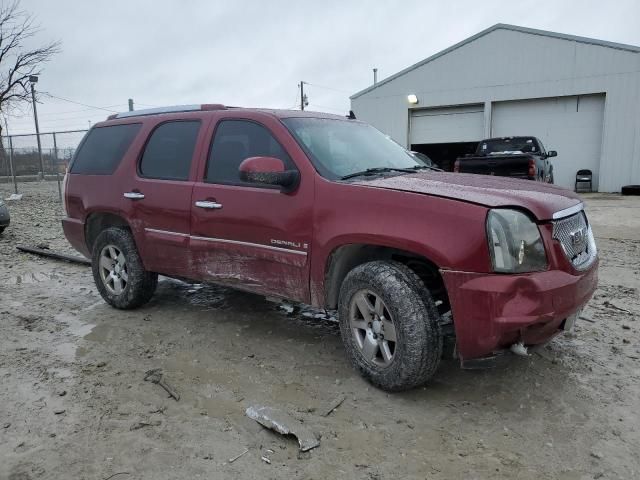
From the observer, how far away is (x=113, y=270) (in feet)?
16.7

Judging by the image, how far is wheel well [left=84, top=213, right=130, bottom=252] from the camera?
5.23 meters

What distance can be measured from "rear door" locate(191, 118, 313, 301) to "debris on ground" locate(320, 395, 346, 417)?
77 cm

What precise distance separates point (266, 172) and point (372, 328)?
4.15ft

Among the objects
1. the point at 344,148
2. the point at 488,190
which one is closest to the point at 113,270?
the point at 344,148

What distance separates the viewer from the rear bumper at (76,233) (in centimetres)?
540

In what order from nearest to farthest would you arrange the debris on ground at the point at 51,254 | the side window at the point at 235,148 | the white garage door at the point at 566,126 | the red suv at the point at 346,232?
the red suv at the point at 346,232 → the side window at the point at 235,148 → the debris on ground at the point at 51,254 → the white garage door at the point at 566,126

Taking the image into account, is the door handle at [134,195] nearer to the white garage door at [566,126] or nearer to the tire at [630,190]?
the tire at [630,190]

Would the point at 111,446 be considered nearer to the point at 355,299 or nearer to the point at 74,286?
the point at 355,299

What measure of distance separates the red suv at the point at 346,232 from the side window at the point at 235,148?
Answer: 0.01 m

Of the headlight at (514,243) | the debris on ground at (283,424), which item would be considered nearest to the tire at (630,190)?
the headlight at (514,243)

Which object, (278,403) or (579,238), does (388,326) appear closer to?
(278,403)

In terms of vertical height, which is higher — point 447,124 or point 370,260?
point 447,124

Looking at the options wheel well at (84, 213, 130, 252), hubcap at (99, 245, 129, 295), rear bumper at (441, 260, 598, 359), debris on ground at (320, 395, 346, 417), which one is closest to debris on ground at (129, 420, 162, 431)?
debris on ground at (320, 395, 346, 417)

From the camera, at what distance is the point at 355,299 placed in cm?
338
